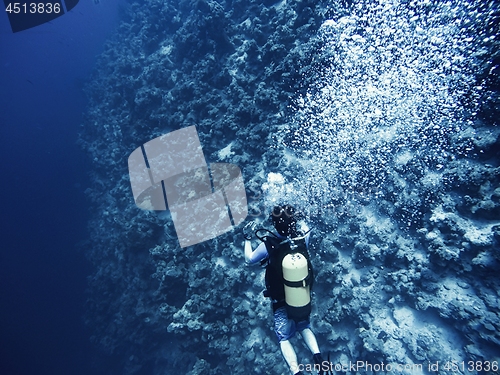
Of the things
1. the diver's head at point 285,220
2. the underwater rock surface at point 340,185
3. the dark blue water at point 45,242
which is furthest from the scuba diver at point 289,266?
the dark blue water at point 45,242

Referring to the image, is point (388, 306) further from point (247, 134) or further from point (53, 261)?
point (53, 261)

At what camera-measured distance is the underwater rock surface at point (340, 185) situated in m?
4.77

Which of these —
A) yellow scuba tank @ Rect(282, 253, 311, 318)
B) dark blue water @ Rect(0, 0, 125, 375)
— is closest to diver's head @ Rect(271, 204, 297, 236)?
yellow scuba tank @ Rect(282, 253, 311, 318)

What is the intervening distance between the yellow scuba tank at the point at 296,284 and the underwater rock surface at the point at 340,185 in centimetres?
259

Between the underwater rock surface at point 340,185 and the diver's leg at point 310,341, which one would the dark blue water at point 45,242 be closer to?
the underwater rock surface at point 340,185

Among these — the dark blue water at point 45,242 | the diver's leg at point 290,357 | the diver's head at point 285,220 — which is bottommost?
the dark blue water at point 45,242

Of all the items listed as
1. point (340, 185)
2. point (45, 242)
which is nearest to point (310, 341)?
point (340, 185)

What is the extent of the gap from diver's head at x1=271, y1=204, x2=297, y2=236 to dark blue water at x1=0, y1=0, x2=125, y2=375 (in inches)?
488

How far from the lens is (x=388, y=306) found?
517cm

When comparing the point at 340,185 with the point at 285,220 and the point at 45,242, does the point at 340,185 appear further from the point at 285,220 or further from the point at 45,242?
the point at 45,242

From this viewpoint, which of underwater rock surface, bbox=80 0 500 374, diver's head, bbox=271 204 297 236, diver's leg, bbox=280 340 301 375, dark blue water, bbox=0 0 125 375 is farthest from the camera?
dark blue water, bbox=0 0 125 375

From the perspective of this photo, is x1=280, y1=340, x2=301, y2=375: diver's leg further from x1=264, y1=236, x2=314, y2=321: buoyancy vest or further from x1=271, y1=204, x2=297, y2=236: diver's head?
x1=271, y1=204, x2=297, y2=236: diver's head

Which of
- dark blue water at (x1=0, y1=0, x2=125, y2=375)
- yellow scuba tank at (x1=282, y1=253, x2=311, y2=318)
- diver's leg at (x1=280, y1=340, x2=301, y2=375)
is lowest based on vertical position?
dark blue water at (x1=0, y1=0, x2=125, y2=375)

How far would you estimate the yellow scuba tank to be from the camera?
2.94m
